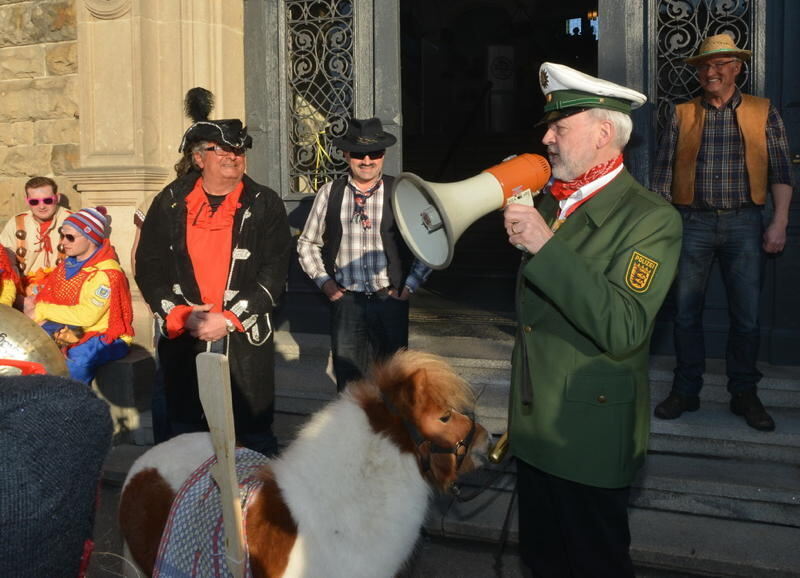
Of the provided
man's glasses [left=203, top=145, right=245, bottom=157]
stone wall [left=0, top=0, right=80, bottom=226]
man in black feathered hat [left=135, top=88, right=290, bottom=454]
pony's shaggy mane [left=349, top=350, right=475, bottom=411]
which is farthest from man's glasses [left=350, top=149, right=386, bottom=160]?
stone wall [left=0, top=0, right=80, bottom=226]

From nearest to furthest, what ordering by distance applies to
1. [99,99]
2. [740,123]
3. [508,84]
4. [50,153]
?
[740,123] < [99,99] < [50,153] < [508,84]

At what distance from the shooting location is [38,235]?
6.71m

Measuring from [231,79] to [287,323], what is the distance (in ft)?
6.92

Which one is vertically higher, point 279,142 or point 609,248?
point 279,142

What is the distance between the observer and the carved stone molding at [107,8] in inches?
262

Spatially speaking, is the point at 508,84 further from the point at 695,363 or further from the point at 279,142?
the point at 695,363

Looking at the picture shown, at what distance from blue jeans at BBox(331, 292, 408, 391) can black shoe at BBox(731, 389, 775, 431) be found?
2073 mm

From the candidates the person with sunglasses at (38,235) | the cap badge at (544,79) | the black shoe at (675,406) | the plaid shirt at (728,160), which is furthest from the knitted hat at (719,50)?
the person with sunglasses at (38,235)

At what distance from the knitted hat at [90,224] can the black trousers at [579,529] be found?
4141 mm

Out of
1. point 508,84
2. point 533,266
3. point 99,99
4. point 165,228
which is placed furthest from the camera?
point 508,84

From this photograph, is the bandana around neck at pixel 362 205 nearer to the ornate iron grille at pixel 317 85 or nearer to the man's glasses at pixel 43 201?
the ornate iron grille at pixel 317 85

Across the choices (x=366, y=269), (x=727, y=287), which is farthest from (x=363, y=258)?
(x=727, y=287)

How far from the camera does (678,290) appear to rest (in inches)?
199

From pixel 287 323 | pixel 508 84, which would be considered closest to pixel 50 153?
pixel 287 323
